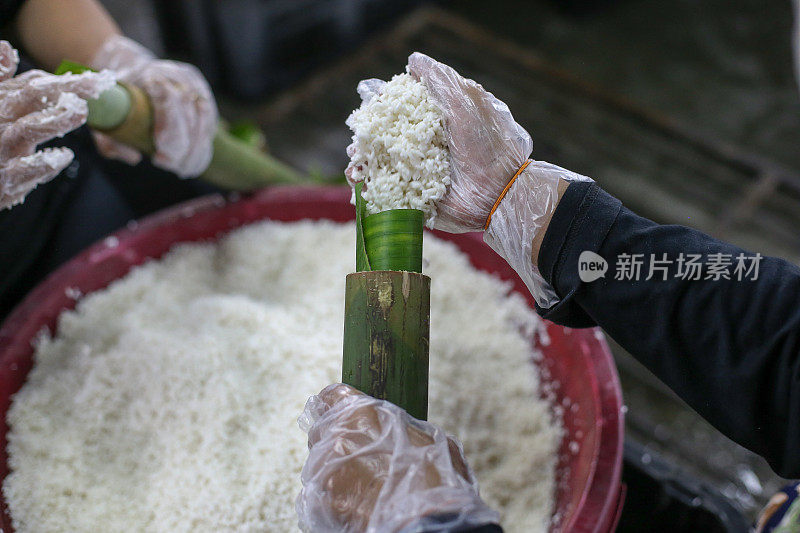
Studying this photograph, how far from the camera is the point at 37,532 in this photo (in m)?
0.96

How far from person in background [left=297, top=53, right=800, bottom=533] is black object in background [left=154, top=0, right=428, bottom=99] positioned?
5.69 feet

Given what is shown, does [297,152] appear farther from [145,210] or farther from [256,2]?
[145,210]

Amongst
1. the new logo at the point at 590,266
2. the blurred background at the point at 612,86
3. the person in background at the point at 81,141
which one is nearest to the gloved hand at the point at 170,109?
the person in background at the point at 81,141

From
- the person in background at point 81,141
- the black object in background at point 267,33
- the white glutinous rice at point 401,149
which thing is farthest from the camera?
the black object in background at point 267,33

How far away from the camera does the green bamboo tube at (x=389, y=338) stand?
82 cm

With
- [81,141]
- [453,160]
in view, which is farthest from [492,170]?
[81,141]

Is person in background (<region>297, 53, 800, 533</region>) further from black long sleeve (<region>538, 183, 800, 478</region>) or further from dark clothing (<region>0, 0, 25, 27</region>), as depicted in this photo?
dark clothing (<region>0, 0, 25, 27</region>)

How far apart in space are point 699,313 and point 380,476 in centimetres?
42

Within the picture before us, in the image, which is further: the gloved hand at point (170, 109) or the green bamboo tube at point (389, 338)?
the gloved hand at point (170, 109)

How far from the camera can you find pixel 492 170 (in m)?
0.83

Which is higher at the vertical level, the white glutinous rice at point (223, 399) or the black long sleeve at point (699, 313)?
the black long sleeve at point (699, 313)

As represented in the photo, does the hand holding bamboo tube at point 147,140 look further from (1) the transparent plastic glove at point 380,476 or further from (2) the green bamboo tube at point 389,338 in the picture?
(1) the transparent plastic glove at point 380,476

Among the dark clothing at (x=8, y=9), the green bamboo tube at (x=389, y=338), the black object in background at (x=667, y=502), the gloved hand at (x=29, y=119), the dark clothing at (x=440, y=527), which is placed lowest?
the black object in background at (x=667, y=502)

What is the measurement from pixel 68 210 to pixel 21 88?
0.42 metres
